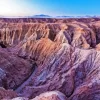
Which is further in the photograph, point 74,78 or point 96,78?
point 74,78

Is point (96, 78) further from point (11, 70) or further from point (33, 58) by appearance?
point (33, 58)

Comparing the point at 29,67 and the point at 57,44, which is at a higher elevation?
the point at 57,44

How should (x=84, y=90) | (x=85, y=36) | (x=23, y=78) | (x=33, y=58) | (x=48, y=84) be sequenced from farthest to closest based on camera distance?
1. (x=85, y=36)
2. (x=33, y=58)
3. (x=23, y=78)
4. (x=48, y=84)
5. (x=84, y=90)

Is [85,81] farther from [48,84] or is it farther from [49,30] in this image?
[49,30]

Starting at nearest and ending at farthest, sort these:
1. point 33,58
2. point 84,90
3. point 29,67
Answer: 1. point 84,90
2. point 29,67
3. point 33,58

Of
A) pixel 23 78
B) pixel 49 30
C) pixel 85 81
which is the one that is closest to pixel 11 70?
pixel 23 78

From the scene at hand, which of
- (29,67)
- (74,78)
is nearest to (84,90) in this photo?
(74,78)

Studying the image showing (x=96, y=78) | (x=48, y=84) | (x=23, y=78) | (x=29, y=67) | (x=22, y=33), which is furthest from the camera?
(x=22, y=33)

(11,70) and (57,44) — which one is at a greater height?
(57,44)

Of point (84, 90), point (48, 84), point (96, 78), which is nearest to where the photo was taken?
point (84, 90)
